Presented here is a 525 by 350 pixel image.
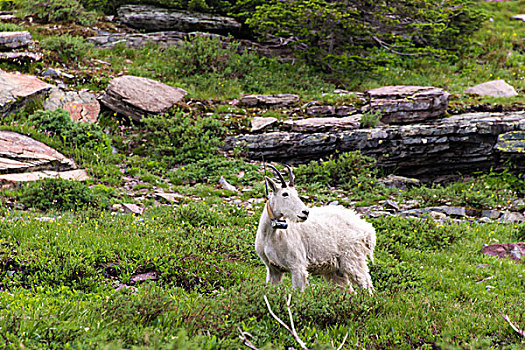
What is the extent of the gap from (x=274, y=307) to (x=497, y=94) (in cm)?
1929

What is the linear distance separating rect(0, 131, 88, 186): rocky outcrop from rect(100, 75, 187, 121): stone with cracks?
381cm

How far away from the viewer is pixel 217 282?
7.81 m

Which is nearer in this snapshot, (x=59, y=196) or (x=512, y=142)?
(x=59, y=196)

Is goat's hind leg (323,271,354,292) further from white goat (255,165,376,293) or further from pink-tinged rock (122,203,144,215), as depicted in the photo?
pink-tinged rock (122,203,144,215)

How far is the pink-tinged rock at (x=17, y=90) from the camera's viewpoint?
15199 millimetres

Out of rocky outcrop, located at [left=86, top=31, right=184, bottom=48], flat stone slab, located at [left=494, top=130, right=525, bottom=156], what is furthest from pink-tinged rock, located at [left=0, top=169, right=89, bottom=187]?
flat stone slab, located at [left=494, top=130, right=525, bottom=156]

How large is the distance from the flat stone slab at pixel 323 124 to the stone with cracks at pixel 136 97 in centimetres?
514

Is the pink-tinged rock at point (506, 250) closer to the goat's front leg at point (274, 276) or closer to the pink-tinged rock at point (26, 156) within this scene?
the goat's front leg at point (274, 276)

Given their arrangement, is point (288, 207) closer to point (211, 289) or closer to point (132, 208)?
point (211, 289)

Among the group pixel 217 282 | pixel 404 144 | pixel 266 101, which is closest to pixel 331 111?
pixel 266 101

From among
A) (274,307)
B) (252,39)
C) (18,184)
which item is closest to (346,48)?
(252,39)

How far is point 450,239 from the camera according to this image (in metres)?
11.0

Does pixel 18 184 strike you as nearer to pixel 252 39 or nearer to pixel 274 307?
pixel 274 307

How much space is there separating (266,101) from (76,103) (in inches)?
311
